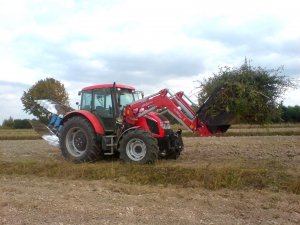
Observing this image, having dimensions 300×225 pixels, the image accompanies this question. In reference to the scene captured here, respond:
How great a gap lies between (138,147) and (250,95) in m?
3.18

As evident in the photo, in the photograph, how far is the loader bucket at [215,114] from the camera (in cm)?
962

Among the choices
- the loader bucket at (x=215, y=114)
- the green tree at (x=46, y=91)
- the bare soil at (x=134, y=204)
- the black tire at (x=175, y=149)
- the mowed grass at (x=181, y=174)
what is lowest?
the bare soil at (x=134, y=204)

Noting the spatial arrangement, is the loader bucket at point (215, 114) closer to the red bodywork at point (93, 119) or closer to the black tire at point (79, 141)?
the red bodywork at point (93, 119)

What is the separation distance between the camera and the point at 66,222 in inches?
233

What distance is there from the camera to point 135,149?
10734mm

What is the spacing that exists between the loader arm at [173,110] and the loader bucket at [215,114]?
2 centimetres

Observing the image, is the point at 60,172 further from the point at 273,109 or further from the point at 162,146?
→ the point at 273,109

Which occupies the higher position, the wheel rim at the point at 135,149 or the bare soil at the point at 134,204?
the wheel rim at the point at 135,149

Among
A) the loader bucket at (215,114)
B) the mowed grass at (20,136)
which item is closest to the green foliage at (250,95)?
the loader bucket at (215,114)

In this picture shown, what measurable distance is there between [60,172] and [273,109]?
17.4 ft

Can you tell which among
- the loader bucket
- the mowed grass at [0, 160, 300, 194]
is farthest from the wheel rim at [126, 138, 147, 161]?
the loader bucket

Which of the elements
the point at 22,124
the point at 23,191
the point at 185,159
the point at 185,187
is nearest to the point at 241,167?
the point at 185,187

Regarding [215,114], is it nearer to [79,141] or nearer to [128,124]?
[128,124]

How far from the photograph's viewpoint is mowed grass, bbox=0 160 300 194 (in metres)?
8.11
